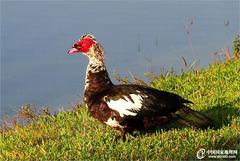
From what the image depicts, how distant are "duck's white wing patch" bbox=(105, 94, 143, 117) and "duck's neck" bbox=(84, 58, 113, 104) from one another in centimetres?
39

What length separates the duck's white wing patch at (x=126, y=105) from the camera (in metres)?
8.27

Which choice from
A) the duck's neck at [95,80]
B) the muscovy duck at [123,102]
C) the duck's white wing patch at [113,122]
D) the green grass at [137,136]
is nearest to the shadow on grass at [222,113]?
the green grass at [137,136]

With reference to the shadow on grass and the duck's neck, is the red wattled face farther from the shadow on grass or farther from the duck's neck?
the shadow on grass

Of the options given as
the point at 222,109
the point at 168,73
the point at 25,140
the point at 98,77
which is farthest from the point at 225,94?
the point at 25,140

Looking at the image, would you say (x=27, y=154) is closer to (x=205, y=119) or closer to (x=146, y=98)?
(x=146, y=98)

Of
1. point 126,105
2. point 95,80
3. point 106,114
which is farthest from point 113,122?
point 95,80

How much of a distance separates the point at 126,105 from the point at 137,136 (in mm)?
730

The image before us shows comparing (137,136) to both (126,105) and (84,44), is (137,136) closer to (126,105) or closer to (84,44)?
(126,105)

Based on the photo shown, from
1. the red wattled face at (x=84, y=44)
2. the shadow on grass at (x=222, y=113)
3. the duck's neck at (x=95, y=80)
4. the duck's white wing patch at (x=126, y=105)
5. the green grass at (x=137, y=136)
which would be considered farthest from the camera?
the shadow on grass at (x=222, y=113)

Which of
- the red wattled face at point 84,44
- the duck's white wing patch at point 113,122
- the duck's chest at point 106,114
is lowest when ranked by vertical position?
the duck's white wing patch at point 113,122

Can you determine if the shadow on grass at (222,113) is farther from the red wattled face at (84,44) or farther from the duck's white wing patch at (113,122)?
the red wattled face at (84,44)

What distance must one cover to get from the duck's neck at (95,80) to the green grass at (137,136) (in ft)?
2.29

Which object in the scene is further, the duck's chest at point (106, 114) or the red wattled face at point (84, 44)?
the red wattled face at point (84, 44)

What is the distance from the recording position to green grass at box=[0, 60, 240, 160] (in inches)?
316
